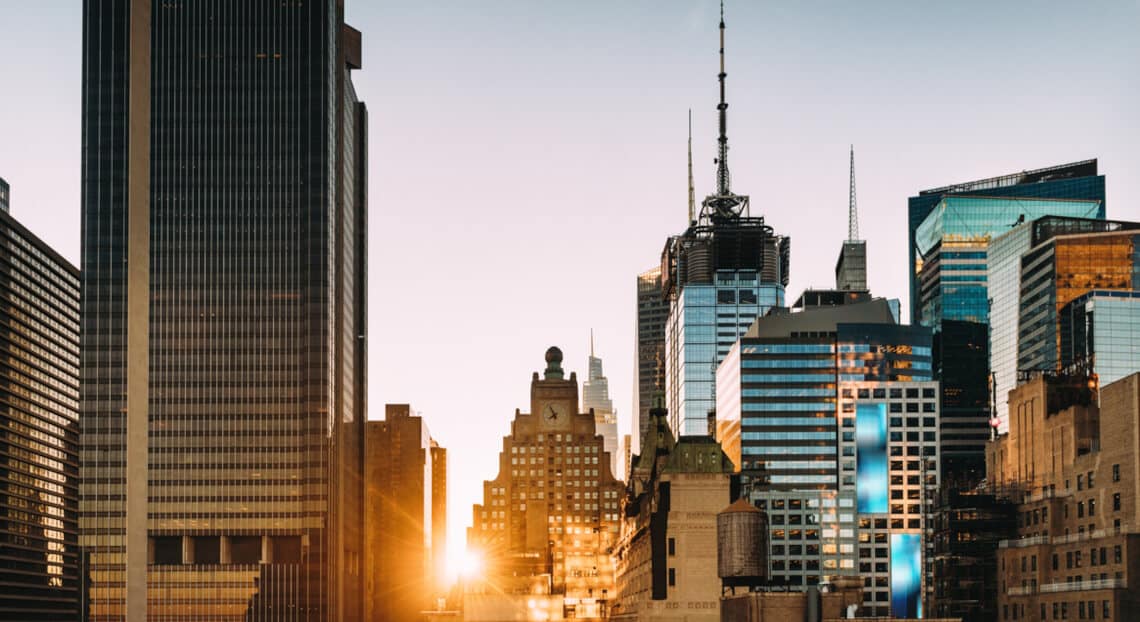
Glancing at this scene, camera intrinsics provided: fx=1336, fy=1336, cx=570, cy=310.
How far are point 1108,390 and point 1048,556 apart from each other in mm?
22360

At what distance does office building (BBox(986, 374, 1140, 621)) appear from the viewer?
458 feet

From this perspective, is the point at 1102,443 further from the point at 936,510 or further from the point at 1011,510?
the point at 936,510

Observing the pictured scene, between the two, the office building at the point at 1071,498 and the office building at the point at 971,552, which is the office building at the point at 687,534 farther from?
the office building at the point at 1071,498

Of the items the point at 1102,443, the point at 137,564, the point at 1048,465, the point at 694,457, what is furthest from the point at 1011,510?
the point at 137,564

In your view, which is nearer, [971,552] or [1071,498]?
[1071,498]

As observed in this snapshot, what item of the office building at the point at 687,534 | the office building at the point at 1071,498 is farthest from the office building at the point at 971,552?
the office building at the point at 687,534

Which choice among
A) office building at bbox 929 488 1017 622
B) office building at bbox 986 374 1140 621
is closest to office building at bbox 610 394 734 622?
office building at bbox 929 488 1017 622

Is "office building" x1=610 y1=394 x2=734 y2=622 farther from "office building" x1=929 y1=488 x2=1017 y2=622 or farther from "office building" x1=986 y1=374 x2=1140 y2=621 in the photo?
"office building" x1=986 y1=374 x2=1140 y2=621

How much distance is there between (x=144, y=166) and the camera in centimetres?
1797

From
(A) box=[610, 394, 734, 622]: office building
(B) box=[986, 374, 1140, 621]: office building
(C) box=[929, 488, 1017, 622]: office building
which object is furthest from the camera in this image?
(A) box=[610, 394, 734, 622]: office building

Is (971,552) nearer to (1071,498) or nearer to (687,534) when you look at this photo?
(1071,498)

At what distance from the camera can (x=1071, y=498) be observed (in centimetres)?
15562

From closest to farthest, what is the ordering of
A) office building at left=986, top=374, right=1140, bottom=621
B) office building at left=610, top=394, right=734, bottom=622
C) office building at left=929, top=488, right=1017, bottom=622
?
office building at left=986, top=374, right=1140, bottom=621
office building at left=929, top=488, right=1017, bottom=622
office building at left=610, top=394, right=734, bottom=622

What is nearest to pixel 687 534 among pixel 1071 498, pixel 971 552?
pixel 971 552
